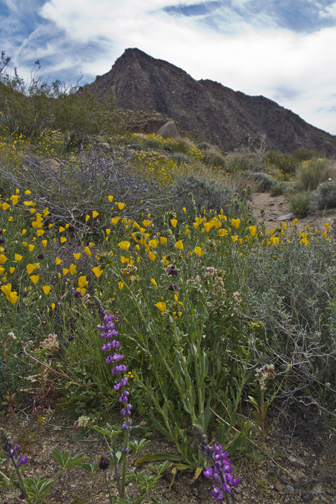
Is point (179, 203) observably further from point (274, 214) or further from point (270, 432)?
point (270, 432)

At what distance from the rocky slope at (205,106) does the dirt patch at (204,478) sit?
4049 centimetres

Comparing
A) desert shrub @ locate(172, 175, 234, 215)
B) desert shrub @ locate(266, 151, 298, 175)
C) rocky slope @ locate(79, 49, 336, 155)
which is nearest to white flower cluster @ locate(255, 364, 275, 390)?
desert shrub @ locate(172, 175, 234, 215)

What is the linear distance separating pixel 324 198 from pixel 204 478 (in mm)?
7266

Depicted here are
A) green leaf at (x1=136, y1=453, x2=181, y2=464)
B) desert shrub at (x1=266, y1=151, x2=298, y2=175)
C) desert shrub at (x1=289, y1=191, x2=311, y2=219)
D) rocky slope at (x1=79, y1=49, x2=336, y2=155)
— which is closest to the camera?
green leaf at (x1=136, y1=453, x2=181, y2=464)

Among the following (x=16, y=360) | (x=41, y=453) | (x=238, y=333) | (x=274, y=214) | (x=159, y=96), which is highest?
(x=159, y=96)

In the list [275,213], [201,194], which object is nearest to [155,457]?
[201,194]

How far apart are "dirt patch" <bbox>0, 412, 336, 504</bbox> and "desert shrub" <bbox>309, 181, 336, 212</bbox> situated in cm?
675

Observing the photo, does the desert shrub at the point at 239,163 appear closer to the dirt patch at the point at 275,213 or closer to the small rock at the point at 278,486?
the dirt patch at the point at 275,213

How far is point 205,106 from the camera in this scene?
4706cm

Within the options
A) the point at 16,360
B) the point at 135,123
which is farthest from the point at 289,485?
the point at 135,123

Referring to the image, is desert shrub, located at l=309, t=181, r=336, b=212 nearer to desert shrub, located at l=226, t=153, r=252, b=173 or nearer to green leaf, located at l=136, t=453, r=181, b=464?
desert shrub, located at l=226, t=153, r=252, b=173

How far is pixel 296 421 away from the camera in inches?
62.4

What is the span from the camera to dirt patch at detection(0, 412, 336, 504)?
1240 millimetres

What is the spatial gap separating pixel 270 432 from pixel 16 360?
155 cm
